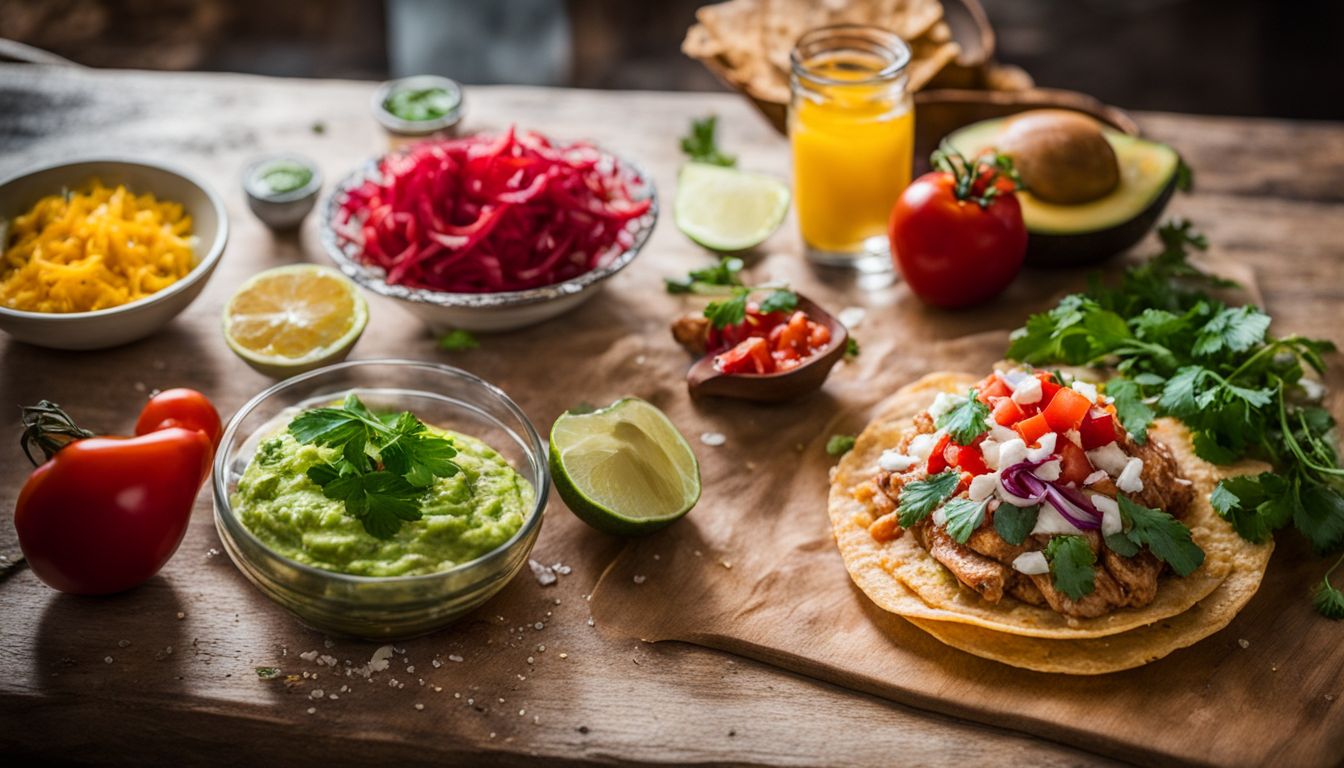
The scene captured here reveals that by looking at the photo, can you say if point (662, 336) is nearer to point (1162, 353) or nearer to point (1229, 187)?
point (1162, 353)

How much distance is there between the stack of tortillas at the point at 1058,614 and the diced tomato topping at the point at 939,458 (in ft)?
0.61

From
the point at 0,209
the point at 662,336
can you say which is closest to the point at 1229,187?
the point at 662,336

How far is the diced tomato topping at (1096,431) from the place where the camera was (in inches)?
116

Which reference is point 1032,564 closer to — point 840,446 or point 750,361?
point 840,446

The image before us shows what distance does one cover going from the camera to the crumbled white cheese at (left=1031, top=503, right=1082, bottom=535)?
280 cm

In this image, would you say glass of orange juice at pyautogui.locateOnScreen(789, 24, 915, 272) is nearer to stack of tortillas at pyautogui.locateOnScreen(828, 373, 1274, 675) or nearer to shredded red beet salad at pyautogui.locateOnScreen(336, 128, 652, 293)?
shredded red beet salad at pyautogui.locateOnScreen(336, 128, 652, 293)

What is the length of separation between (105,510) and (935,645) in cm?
195

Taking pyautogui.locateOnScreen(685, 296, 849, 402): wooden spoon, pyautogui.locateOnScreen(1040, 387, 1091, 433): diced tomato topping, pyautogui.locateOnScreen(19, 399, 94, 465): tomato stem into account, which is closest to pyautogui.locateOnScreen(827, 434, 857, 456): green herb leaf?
pyautogui.locateOnScreen(685, 296, 849, 402): wooden spoon

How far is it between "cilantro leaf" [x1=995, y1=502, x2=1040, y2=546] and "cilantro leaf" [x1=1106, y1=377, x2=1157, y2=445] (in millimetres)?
417

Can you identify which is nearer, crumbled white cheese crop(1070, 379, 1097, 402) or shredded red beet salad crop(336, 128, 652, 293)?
crumbled white cheese crop(1070, 379, 1097, 402)

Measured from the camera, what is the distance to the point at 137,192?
13.1ft

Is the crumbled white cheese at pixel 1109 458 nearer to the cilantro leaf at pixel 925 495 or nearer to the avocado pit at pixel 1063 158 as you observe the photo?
the cilantro leaf at pixel 925 495

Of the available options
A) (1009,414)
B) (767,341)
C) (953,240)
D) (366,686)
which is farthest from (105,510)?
(953,240)

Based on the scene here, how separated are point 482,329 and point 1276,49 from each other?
681cm
